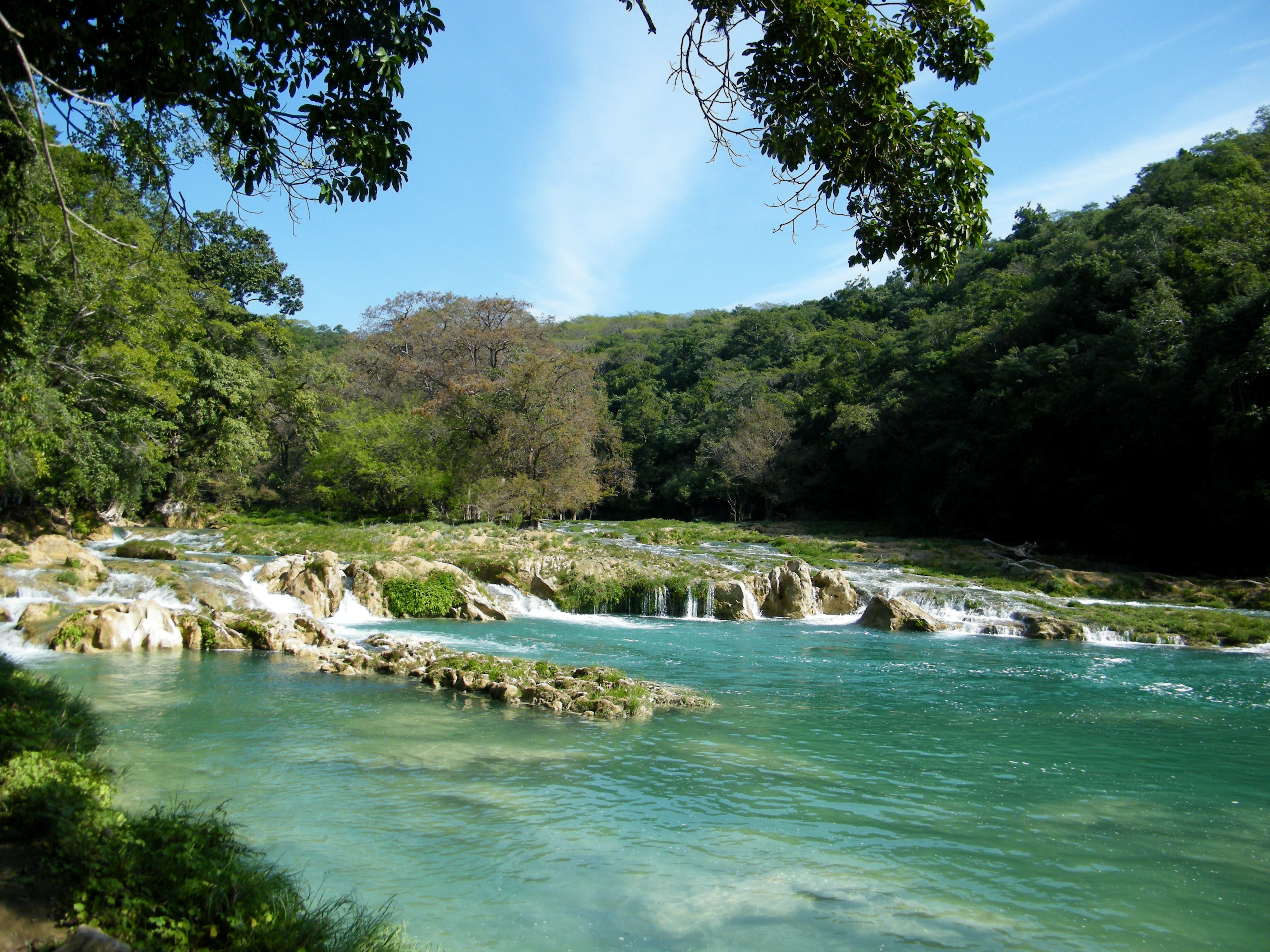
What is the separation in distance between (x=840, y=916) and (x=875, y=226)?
4.76 m

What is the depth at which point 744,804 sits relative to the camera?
6879 millimetres

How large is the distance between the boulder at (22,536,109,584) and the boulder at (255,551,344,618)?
304 cm

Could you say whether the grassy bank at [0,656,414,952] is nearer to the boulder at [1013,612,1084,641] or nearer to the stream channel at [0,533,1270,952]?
the stream channel at [0,533,1270,952]

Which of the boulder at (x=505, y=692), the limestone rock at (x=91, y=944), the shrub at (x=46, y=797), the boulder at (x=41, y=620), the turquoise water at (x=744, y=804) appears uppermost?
the boulder at (x=41, y=620)

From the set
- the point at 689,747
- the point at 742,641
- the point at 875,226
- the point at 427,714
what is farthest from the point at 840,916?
the point at 742,641

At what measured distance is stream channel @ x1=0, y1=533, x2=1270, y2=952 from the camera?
498cm

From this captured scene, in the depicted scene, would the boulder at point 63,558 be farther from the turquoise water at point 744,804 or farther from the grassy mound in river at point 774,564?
the grassy mound in river at point 774,564

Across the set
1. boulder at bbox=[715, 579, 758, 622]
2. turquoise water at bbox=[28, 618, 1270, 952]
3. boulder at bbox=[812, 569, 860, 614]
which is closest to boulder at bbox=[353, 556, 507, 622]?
turquoise water at bbox=[28, 618, 1270, 952]

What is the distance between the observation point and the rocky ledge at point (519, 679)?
9.91m

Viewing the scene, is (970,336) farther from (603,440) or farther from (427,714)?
(427,714)

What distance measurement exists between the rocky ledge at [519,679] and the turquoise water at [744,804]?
351mm

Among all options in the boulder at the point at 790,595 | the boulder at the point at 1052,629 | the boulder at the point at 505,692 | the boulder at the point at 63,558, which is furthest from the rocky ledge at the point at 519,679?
the boulder at the point at 1052,629

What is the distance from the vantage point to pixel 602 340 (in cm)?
10388

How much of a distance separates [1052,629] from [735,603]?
7.67 metres
